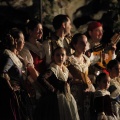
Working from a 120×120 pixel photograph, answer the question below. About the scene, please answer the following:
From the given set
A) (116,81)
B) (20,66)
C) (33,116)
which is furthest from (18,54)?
(116,81)

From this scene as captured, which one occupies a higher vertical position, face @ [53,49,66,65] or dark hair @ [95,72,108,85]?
face @ [53,49,66,65]

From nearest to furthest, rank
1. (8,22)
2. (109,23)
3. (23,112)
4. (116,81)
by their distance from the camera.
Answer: (23,112)
(116,81)
(8,22)
(109,23)

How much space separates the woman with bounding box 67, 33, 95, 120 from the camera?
7.21 m

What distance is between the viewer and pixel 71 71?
23.9ft

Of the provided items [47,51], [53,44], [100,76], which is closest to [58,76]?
[47,51]

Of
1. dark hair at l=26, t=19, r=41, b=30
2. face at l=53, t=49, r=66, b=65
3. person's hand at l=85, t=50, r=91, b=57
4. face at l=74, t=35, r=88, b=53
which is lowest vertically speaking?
face at l=53, t=49, r=66, b=65

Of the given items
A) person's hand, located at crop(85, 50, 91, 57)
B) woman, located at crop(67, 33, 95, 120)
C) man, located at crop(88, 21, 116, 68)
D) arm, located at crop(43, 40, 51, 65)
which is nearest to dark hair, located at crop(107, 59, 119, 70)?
man, located at crop(88, 21, 116, 68)

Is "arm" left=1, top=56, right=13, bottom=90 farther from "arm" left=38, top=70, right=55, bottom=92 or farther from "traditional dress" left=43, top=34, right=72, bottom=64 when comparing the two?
"traditional dress" left=43, top=34, right=72, bottom=64

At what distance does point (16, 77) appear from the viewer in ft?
21.3

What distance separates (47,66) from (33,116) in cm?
67

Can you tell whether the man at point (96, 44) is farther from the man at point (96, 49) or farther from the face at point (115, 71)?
the face at point (115, 71)

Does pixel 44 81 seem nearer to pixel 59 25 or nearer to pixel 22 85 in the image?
pixel 22 85

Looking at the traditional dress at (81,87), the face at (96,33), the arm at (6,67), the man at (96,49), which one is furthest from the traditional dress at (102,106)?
the arm at (6,67)

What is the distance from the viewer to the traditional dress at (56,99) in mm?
6762
